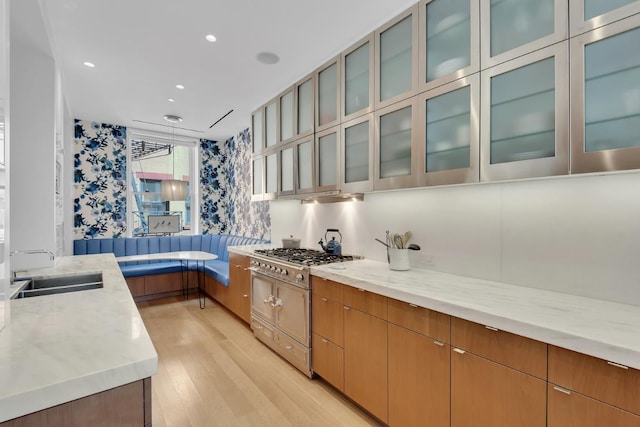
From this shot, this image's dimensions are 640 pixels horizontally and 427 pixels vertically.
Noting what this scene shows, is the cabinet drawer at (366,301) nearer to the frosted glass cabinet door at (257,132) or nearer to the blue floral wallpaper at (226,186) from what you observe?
the frosted glass cabinet door at (257,132)

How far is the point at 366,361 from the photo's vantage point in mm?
1889

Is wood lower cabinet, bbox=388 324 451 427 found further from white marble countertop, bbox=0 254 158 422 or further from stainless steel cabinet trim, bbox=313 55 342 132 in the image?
stainless steel cabinet trim, bbox=313 55 342 132

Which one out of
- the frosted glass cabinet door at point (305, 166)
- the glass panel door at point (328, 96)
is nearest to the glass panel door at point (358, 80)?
the glass panel door at point (328, 96)

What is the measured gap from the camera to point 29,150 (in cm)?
243

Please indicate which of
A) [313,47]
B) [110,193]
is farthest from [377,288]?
[110,193]

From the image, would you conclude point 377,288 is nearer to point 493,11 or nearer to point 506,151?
point 506,151

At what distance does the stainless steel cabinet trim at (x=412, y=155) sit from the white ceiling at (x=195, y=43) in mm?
700

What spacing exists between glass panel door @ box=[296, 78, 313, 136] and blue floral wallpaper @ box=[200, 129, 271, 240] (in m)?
2.35

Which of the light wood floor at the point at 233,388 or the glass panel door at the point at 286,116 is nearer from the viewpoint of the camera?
the light wood floor at the point at 233,388

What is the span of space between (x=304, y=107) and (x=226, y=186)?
3594 mm

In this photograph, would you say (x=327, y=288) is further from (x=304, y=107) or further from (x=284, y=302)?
(x=304, y=107)

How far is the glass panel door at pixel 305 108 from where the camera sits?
2988 millimetres

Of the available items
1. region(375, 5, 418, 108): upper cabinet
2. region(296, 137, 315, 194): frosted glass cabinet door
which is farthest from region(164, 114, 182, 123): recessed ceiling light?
region(375, 5, 418, 108): upper cabinet

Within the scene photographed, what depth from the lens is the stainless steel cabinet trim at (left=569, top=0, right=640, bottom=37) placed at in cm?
120
